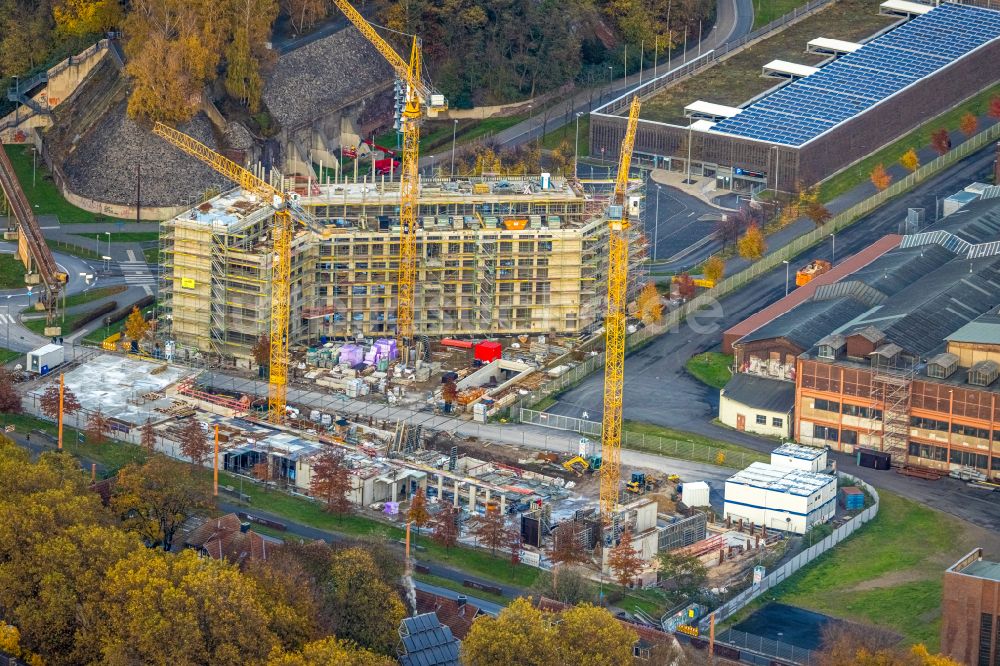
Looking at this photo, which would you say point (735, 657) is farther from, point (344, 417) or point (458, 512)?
point (344, 417)

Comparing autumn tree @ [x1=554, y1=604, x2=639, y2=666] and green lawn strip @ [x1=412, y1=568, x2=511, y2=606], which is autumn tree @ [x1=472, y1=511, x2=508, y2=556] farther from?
autumn tree @ [x1=554, y1=604, x2=639, y2=666]

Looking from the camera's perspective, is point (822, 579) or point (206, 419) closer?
point (822, 579)

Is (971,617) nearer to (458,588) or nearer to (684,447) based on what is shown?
(458,588)

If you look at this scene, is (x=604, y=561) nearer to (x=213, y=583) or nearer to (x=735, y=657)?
(x=735, y=657)

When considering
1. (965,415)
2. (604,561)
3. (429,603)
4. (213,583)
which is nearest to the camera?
(213,583)

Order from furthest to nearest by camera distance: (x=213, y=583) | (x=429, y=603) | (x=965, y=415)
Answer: (x=965, y=415) < (x=429, y=603) < (x=213, y=583)

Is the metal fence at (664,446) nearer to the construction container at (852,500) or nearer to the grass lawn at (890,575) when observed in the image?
the construction container at (852,500)

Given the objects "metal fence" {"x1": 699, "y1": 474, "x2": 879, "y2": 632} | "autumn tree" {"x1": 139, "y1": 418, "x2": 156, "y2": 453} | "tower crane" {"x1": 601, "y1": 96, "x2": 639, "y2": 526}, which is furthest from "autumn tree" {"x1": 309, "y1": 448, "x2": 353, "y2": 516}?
"metal fence" {"x1": 699, "y1": 474, "x2": 879, "y2": 632}

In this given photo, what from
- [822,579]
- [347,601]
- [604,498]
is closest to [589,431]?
[604,498]
